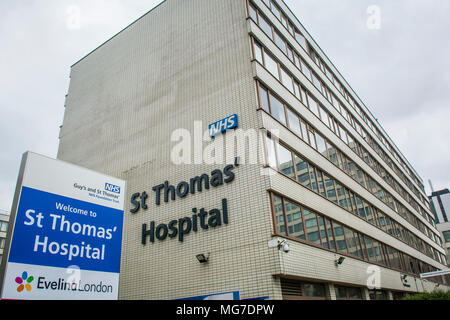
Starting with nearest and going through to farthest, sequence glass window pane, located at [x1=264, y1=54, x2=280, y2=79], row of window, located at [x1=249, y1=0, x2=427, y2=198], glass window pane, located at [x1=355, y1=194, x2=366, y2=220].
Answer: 1. glass window pane, located at [x1=264, y1=54, x2=280, y2=79]
2. row of window, located at [x1=249, y1=0, x2=427, y2=198]
3. glass window pane, located at [x1=355, y1=194, x2=366, y2=220]

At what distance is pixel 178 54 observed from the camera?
19.4 metres

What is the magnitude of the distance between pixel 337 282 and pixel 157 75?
48.0 feet

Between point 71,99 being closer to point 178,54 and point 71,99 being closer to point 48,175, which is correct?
point 178,54

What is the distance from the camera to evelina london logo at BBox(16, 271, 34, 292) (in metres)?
4.86

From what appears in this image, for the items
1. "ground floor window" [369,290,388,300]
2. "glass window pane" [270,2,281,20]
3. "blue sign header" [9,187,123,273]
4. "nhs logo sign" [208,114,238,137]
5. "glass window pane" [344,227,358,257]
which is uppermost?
"glass window pane" [270,2,281,20]

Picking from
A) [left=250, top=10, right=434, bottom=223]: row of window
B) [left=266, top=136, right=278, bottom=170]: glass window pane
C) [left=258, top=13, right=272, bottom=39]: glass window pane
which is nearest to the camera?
[left=266, top=136, right=278, bottom=170]: glass window pane

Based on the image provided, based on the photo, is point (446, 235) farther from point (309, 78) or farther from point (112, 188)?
point (112, 188)

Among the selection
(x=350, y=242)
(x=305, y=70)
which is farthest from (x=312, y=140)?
(x=305, y=70)

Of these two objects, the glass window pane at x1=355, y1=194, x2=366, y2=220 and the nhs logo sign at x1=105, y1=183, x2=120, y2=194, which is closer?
the nhs logo sign at x1=105, y1=183, x2=120, y2=194

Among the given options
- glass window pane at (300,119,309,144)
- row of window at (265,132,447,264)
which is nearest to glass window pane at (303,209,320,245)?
row of window at (265,132,447,264)

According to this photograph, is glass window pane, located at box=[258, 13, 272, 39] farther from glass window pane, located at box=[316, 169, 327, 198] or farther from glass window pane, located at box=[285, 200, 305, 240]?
glass window pane, located at box=[285, 200, 305, 240]

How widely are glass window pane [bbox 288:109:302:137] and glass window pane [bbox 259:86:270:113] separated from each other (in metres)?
2.22

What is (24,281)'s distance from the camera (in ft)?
16.1
